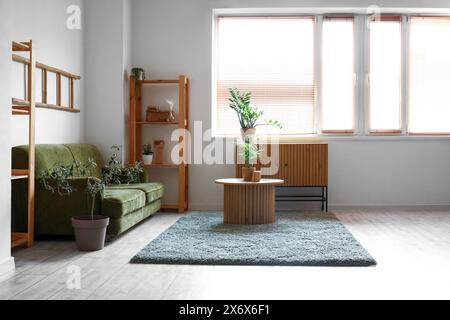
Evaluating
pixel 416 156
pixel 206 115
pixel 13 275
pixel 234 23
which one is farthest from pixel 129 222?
pixel 416 156

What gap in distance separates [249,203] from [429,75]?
3505 mm

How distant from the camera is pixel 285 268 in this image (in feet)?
12.5

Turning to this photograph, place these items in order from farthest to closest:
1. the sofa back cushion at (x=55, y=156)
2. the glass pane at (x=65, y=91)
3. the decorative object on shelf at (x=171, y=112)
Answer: the decorative object on shelf at (x=171, y=112) → the glass pane at (x=65, y=91) → the sofa back cushion at (x=55, y=156)

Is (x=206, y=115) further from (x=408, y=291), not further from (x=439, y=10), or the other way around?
(x=408, y=291)

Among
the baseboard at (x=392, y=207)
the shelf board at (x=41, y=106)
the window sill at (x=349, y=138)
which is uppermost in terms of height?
the shelf board at (x=41, y=106)

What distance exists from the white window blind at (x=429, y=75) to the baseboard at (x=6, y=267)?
5654 millimetres

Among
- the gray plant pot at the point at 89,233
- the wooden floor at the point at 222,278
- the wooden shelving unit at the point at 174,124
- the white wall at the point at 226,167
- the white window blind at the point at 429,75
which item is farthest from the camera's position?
the white window blind at the point at 429,75

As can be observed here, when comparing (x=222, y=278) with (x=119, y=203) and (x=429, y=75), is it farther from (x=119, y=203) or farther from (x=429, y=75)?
(x=429, y=75)

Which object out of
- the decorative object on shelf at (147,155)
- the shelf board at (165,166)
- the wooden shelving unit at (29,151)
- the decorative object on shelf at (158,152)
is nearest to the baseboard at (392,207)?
the shelf board at (165,166)

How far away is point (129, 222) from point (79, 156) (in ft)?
4.08

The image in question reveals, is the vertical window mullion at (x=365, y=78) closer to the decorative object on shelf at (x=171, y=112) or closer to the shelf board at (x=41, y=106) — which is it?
the decorative object on shelf at (x=171, y=112)

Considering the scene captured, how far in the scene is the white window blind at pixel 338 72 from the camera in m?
7.43

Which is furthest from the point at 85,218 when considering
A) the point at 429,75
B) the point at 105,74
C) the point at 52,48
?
the point at 429,75

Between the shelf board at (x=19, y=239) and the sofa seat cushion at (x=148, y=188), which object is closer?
the shelf board at (x=19, y=239)
